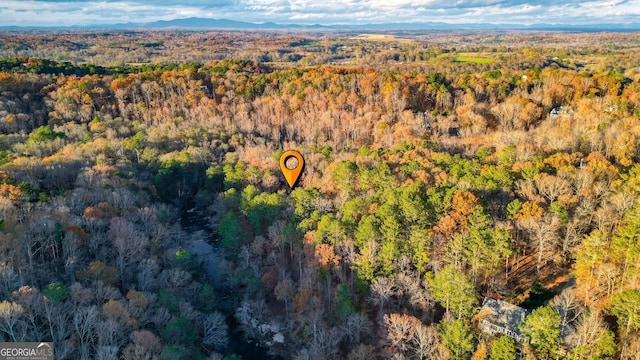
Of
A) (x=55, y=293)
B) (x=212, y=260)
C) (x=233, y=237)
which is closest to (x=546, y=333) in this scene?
(x=233, y=237)

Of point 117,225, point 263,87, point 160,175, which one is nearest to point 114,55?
point 263,87

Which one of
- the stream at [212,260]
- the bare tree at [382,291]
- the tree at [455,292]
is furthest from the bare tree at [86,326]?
the tree at [455,292]

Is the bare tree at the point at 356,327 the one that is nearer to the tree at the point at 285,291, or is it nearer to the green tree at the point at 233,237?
the tree at the point at 285,291

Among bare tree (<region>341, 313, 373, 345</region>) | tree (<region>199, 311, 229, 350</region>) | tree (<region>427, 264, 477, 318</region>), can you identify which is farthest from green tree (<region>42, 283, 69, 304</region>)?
tree (<region>427, 264, 477, 318</region>)

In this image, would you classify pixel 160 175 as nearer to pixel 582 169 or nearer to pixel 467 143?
pixel 467 143

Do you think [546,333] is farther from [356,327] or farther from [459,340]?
[356,327]
